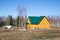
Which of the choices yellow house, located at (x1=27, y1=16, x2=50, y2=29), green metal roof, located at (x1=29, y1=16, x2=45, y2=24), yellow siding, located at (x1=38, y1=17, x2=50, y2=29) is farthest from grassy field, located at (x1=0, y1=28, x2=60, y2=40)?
yellow siding, located at (x1=38, y1=17, x2=50, y2=29)

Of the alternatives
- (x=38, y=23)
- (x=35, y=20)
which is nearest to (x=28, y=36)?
(x=38, y=23)

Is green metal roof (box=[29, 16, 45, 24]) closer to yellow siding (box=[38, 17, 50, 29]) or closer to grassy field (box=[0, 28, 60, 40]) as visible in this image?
yellow siding (box=[38, 17, 50, 29])

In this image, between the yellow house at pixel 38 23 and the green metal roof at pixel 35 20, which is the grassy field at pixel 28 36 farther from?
the green metal roof at pixel 35 20

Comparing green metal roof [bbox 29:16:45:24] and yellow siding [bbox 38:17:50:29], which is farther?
yellow siding [bbox 38:17:50:29]

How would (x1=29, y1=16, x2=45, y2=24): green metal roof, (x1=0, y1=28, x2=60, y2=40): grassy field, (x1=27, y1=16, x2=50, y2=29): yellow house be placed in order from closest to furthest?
(x1=0, y1=28, x2=60, y2=40): grassy field → (x1=27, y1=16, x2=50, y2=29): yellow house → (x1=29, y1=16, x2=45, y2=24): green metal roof

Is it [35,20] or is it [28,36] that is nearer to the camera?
[28,36]

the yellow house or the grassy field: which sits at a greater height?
the yellow house

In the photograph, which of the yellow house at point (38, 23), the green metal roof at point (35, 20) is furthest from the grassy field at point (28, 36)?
the green metal roof at point (35, 20)

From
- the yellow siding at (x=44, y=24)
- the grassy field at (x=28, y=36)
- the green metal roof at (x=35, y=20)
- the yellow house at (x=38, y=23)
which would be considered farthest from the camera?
the yellow siding at (x=44, y=24)

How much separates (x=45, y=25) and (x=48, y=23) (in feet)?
5.18

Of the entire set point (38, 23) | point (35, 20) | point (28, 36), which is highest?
point (35, 20)

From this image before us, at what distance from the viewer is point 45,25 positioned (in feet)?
208

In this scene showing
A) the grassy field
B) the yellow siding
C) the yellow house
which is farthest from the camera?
the yellow siding

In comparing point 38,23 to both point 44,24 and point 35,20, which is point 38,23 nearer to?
point 35,20
